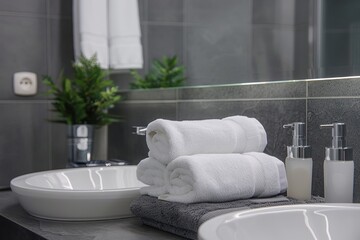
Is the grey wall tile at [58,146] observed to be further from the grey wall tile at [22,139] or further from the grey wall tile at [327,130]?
the grey wall tile at [327,130]

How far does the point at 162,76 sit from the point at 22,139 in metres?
0.66

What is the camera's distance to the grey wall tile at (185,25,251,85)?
1585mm

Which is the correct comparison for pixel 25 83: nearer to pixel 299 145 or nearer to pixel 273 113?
pixel 273 113

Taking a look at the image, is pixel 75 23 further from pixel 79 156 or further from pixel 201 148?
pixel 201 148

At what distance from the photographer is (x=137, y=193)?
1365mm

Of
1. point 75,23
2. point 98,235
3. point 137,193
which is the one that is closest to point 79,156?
point 75,23

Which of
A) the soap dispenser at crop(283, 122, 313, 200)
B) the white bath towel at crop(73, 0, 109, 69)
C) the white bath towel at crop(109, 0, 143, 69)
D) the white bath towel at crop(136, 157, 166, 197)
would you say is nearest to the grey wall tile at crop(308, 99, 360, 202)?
the soap dispenser at crop(283, 122, 313, 200)

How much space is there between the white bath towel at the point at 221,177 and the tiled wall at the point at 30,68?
121 centimetres

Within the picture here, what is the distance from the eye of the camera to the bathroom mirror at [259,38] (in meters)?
1.30

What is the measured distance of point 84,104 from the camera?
6.92 feet

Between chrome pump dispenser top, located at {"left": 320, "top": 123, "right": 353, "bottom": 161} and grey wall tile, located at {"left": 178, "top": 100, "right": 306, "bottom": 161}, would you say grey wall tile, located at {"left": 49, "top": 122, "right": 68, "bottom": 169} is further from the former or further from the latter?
chrome pump dispenser top, located at {"left": 320, "top": 123, "right": 353, "bottom": 161}

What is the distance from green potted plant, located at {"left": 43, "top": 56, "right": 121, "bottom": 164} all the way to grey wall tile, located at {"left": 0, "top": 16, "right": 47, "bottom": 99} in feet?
0.51

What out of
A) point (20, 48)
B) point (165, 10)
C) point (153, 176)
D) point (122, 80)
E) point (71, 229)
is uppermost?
point (165, 10)

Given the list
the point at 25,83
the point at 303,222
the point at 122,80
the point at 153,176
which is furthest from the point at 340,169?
the point at 25,83
